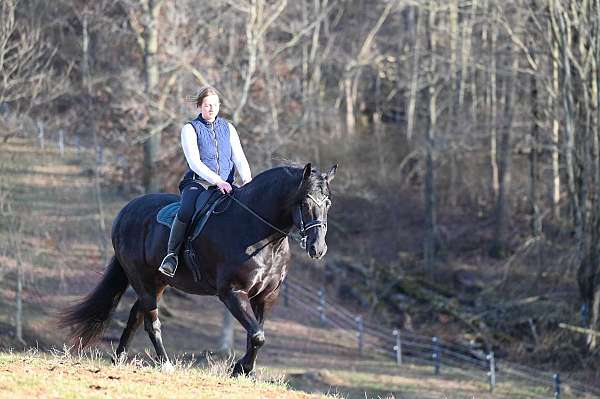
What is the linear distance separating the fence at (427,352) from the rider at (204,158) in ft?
41.0

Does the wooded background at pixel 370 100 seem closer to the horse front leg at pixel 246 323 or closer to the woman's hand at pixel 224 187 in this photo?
the woman's hand at pixel 224 187

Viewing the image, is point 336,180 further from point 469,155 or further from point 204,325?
point 204,325

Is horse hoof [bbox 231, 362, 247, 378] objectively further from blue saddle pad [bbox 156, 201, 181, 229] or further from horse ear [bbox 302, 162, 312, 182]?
horse ear [bbox 302, 162, 312, 182]

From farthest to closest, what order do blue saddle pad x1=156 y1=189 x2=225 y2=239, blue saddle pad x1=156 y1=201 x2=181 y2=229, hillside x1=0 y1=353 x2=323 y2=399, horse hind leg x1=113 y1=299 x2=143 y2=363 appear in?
horse hind leg x1=113 y1=299 x2=143 y2=363, blue saddle pad x1=156 y1=201 x2=181 y2=229, blue saddle pad x1=156 y1=189 x2=225 y2=239, hillside x1=0 y1=353 x2=323 y2=399

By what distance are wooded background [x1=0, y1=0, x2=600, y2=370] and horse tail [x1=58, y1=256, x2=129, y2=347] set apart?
3.58 m

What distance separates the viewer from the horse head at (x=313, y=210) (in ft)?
30.1

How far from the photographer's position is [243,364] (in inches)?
399

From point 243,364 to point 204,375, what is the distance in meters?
0.49

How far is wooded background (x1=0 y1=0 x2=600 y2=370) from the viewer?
2655 centimetres

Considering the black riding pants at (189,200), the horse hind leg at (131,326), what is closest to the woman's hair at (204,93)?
the black riding pants at (189,200)

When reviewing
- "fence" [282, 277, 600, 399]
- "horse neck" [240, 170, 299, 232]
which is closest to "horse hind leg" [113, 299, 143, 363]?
"horse neck" [240, 170, 299, 232]

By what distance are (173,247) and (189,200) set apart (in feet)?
1.86

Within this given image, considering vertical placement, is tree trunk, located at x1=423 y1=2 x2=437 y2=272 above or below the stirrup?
below

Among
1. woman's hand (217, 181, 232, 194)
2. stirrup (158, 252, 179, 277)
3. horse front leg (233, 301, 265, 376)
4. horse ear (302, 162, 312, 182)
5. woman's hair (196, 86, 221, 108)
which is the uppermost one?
woman's hair (196, 86, 221, 108)
